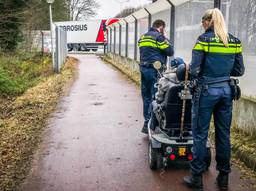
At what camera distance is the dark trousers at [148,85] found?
23.9ft

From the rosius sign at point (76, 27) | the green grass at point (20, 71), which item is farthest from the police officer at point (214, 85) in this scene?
the rosius sign at point (76, 27)

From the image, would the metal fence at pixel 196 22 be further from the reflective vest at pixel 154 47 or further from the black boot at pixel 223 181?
the black boot at pixel 223 181

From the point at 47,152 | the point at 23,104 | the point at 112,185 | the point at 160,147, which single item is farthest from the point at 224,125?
the point at 23,104

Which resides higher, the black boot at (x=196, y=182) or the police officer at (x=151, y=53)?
the police officer at (x=151, y=53)

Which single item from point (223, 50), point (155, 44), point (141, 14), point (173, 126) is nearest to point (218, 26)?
point (223, 50)

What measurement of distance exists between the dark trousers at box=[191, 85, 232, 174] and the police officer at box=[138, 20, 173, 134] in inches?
96.6

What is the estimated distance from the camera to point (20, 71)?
20031 millimetres

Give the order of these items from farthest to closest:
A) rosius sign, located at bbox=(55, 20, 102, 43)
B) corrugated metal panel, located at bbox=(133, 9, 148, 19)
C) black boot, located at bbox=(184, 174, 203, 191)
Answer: rosius sign, located at bbox=(55, 20, 102, 43) → corrugated metal panel, located at bbox=(133, 9, 148, 19) → black boot, located at bbox=(184, 174, 203, 191)

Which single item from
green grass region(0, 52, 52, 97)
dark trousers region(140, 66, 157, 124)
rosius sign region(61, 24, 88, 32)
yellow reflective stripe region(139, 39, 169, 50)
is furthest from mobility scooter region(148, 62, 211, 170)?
rosius sign region(61, 24, 88, 32)

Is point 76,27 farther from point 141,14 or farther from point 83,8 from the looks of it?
point 141,14

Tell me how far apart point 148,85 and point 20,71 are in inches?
543

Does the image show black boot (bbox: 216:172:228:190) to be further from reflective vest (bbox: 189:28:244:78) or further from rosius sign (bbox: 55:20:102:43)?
rosius sign (bbox: 55:20:102:43)

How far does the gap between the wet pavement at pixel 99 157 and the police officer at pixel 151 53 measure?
80 centimetres

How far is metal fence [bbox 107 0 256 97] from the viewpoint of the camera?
6953 millimetres
